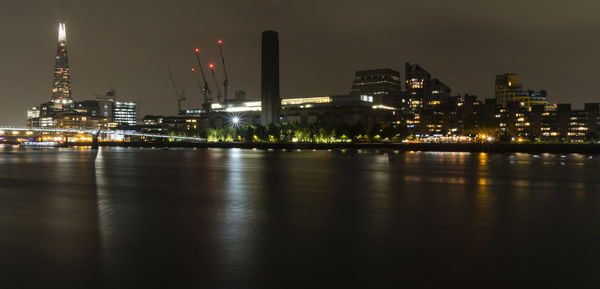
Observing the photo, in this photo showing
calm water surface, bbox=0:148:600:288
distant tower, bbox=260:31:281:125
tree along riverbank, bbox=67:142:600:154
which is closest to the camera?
calm water surface, bbox=0:148:600:288

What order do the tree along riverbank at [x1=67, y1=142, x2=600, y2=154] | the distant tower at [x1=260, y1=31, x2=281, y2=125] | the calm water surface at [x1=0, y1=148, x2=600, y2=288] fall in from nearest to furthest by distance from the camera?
the calm water surface at [x1=0, y1=148, x2=600, y2=288], the tree along riverbank at [x1=67, y1=142, x2=600, y2=154], the distant tower at [x1=260, y1=31, x2=281, y2=125]

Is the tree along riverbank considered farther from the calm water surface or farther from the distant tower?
the calm water surface

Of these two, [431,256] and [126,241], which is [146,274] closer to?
[126,241]

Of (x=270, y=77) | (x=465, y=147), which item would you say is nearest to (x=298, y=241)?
(x=465, y=147)

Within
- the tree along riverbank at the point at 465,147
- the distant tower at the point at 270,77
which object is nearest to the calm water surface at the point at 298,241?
the tree along riverbank at the point at 465,147

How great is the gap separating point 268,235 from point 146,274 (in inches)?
148

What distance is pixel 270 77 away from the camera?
170 m

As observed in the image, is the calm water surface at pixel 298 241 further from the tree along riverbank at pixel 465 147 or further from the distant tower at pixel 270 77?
the distant tower at pixel 270 77

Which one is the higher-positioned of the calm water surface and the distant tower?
the distant tower

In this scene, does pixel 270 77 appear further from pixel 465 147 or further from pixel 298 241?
pixel 298 241

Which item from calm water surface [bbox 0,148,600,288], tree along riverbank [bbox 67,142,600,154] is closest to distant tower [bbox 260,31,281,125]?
tree along riverbank [bbox 67,142,600,154]

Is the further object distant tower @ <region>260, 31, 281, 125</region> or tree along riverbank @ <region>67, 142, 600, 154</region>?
distant tower @ <region>260, 31, 281, 125</region>

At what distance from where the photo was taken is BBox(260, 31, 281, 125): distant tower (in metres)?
166

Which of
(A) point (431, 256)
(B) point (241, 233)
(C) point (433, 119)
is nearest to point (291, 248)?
(B) point (241, 233)
